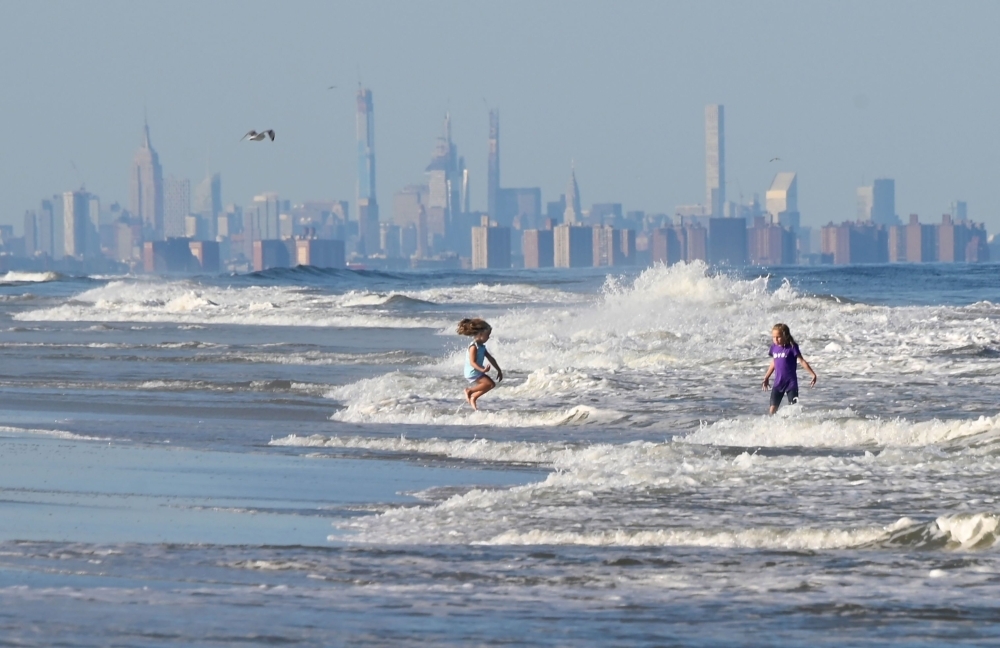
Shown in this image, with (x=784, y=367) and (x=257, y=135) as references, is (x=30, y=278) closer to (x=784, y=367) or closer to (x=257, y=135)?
(x=257, y=135)

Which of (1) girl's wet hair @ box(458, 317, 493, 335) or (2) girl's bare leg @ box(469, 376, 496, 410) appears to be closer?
(1) girl's wet hair @ box(458, 317, 493, 335)

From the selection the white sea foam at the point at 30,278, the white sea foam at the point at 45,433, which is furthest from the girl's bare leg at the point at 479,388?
the white sea foam at the point at 30,278

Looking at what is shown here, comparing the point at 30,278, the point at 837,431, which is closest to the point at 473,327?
the point at 837,431

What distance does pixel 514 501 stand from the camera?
11.3 meters

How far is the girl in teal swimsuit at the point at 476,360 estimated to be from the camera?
1697 centimetres

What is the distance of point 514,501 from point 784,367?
6091 mm

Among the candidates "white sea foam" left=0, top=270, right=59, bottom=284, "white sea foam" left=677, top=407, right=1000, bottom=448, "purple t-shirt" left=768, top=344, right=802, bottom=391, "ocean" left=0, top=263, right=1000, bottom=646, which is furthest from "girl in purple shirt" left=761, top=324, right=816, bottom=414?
"white sea foam" left=0, top=270, right=59, bottom=284

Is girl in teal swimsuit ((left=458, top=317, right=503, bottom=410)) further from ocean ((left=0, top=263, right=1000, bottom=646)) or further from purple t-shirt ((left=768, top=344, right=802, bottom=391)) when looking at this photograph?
purple t-shirt ((left=768, top=344, right=802, bottom=391))

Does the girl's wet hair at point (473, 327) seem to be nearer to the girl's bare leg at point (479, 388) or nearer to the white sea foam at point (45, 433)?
the girl's bare leg at point (479, 388)

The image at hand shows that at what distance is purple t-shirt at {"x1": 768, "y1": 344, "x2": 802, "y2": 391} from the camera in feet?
54.6

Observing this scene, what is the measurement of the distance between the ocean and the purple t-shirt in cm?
30

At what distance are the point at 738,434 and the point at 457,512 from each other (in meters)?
5.18

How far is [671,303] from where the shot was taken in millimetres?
43469

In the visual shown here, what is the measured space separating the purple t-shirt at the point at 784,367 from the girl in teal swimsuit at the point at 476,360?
2781 mm
